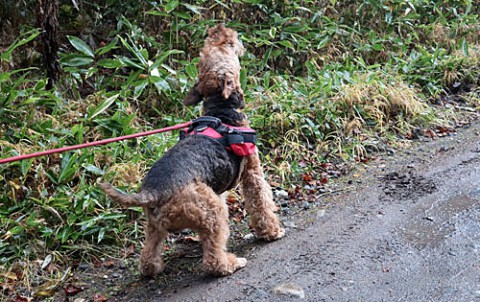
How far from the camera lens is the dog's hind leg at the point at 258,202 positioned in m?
4.59

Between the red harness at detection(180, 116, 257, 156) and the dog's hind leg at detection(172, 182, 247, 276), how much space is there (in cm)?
48

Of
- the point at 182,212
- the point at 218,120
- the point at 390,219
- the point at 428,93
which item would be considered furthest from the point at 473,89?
the point at 182,212

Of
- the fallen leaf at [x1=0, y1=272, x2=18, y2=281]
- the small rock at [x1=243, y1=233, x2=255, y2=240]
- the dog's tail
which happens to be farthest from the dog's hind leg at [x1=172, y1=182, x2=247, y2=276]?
the fallen leaf at [x1=0, y1=272, x2=18, y2=281]

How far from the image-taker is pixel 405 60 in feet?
27.7

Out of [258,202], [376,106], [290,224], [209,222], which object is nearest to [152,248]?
[209,222]

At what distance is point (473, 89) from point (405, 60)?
1.22 metres

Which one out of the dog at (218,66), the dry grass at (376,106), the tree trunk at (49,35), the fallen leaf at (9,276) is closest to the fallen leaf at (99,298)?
the fallen leaf at (9,276)

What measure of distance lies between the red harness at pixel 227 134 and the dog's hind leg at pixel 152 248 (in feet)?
2.95

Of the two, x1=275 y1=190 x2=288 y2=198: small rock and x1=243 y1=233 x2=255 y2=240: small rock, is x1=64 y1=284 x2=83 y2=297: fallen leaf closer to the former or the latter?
x1=243 y1=233 x2=255 y2=240: small rock

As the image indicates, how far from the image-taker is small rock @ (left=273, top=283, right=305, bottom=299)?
151 inches

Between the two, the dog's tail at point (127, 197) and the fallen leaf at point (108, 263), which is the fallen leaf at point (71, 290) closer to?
the fallen leaf at point (108, 263)

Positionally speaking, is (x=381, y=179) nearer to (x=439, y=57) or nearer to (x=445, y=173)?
(x=445, y=173)

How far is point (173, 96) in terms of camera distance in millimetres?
6531

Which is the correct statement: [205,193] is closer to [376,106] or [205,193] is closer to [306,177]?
[306,177]
